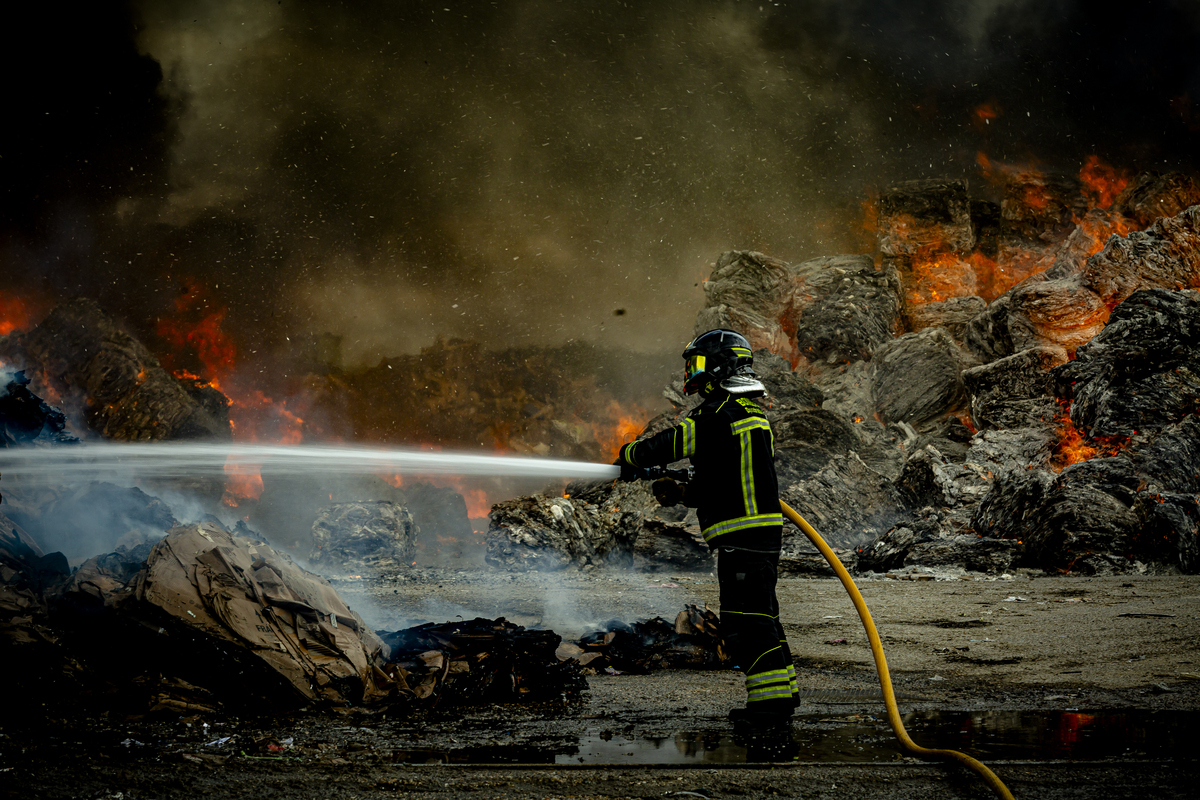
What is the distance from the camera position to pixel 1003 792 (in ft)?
7.14

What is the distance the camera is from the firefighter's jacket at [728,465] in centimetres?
357

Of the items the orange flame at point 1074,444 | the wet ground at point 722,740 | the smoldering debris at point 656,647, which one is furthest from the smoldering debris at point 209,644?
the orange flame at point 1074,444

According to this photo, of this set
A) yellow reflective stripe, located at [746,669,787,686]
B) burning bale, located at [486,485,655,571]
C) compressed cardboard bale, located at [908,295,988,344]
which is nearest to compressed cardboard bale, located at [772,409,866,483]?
burning bale, located at [486,485,655,571]

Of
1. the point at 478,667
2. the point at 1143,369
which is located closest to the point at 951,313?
the point at 1143,369

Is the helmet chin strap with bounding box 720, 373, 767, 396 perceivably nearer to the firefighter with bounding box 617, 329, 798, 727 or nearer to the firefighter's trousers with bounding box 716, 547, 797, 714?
the firefighter with bounding box 617, 329, 798, 727

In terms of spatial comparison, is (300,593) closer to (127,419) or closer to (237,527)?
(237,527)

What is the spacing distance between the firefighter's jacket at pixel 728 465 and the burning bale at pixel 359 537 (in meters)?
12.9

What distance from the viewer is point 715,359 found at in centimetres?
389

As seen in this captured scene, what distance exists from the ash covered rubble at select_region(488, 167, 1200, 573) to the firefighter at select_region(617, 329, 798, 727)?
8926mm

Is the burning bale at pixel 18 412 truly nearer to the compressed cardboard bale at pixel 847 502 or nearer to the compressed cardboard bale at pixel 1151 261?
the compressed cardboard bale at pixel 847 502

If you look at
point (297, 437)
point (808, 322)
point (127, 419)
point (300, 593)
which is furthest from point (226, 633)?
point (297, 437)

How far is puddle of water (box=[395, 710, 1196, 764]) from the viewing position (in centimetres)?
272

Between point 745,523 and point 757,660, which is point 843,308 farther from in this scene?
point 757,660

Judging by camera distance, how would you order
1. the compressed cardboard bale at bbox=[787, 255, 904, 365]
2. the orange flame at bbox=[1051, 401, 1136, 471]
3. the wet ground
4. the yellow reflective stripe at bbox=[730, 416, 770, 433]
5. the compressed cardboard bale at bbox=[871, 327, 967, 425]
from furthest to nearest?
the compressed cardboard bale at bbox=[787, 255, 904, 365] → the compressed cardboard bale at bbox=[871, 327, 967, 425] → the orange flame at bbox=[1051, 401, 1136, 471] → the yellow reflective stripe at bbox=[730, 416, 770, 433] → the wet ground
